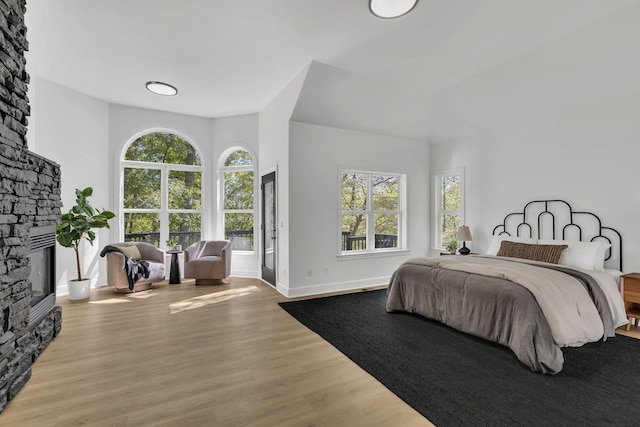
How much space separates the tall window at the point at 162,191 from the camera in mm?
5586

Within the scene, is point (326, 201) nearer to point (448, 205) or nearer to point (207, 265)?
point (207, 265)

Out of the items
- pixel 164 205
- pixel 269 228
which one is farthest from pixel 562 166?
pixel 164 205

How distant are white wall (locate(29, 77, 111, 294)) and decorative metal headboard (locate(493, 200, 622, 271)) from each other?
6.54 metres

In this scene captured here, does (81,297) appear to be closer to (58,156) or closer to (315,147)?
(58,156)

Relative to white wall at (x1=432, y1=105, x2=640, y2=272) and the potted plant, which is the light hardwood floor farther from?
white wall at (x1=432, y1=105, x2=640, y2=272)

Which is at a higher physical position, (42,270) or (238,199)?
(238,199)

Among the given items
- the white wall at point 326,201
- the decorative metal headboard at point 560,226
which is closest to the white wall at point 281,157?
the white wall at point 326,201

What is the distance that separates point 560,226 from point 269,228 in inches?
169

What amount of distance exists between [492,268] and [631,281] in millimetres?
1461

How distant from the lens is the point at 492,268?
3047 millimetres

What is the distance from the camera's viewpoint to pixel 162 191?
578cm

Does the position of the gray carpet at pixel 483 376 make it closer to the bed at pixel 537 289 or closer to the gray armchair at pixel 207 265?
the bed at pixel 537 289

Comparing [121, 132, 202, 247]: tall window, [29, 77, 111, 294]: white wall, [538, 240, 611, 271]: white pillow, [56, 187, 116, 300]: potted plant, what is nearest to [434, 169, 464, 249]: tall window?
[538, 240, 611, 271]: white pillow

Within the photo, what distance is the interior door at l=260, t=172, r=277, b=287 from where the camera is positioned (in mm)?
5090
